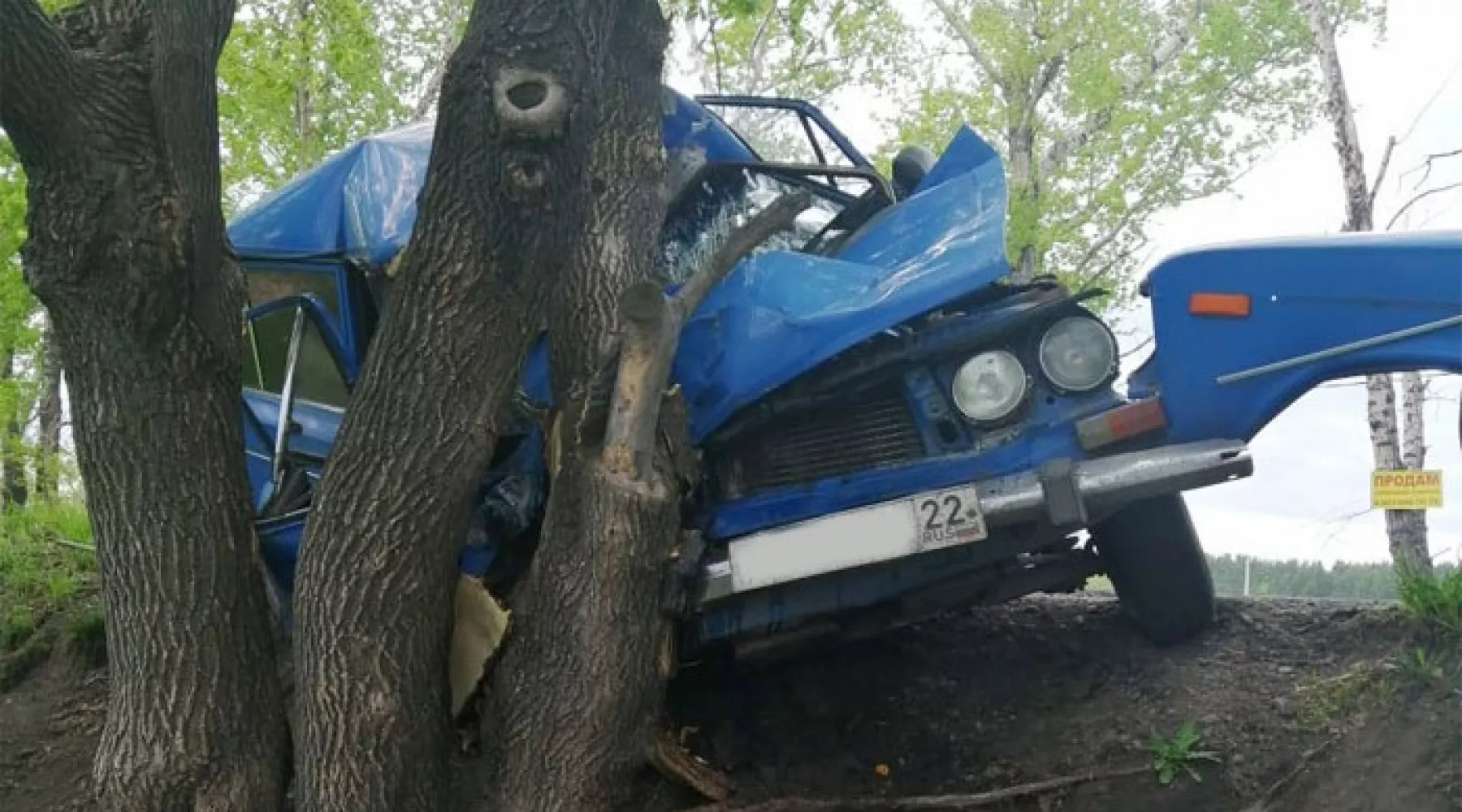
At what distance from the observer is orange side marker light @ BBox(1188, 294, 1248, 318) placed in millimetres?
3549

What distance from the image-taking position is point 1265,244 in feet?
11.6

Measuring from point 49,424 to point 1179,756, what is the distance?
14.4 m

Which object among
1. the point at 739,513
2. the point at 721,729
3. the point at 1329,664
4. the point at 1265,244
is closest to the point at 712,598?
the point at 739,513

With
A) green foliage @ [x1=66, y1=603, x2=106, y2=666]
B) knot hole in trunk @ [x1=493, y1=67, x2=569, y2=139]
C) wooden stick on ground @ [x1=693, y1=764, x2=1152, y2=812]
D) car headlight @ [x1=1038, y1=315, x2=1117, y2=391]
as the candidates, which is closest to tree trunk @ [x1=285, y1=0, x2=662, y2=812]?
knot hole in trunk @ [x1=493, y1=67, x2=569, y2=139]

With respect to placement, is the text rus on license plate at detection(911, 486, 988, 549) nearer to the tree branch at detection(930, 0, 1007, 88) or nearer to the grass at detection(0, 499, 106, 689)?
the grass at detection(0, 499, 106, 689)

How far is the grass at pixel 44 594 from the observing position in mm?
6078

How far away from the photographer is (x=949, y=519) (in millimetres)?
3627

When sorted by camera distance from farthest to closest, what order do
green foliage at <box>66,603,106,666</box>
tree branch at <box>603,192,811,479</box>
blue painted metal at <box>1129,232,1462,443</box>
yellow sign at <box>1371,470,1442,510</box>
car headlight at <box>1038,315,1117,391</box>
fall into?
yellow sign at <box>1371,470,1442,510</box>, green foliage at <box>66,603,106,666</box>, car headlight at <box>1038,315,1117,391</box>, tree branch at <box>603,192,811,479</box>, blue painted metal at <box>1129,232,1462,443</box>

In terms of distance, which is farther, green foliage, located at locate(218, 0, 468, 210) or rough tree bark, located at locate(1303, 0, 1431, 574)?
green foliage, located at locate(218, 0, 468, 210)

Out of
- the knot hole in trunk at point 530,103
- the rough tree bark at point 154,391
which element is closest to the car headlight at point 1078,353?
the knot hole in trunk at point 530,103

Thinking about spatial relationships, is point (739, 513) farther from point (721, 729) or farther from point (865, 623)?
point (721, 729)

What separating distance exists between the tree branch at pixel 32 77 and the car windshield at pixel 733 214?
2188mm

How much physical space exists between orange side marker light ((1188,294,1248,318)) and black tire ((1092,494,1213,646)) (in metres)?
0.98

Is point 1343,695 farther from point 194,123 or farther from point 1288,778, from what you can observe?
point 194,123
